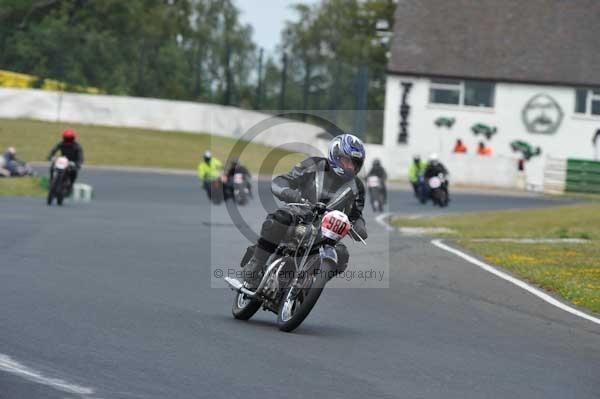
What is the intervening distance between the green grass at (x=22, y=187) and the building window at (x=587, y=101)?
90.6ft

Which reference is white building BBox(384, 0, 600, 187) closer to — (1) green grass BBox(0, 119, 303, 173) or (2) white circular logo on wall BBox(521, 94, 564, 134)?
(2) white circular logo on wall BBox(521, 94, 564, 134)

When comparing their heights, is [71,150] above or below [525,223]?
above

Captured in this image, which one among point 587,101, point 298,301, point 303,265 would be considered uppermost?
point 587,101

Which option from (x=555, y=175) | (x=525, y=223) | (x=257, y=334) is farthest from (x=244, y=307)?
(x=555, y=175)

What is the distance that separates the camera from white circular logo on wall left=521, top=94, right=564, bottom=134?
54.2 metres

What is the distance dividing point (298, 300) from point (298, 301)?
0.4 inches

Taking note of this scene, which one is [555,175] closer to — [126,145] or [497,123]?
[497,123]

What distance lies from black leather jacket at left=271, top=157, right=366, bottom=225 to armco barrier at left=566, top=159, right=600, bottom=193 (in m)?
41.1

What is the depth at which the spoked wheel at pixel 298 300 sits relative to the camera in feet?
29.8

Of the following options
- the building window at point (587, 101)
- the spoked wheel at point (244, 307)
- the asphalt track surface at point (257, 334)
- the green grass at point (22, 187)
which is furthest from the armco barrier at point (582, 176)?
the spoked wheel at point (244, 307)

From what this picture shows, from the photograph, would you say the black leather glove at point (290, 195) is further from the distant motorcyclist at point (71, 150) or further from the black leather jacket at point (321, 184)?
the distant motorcyclist at point (71, 150)

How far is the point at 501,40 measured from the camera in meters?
54.9

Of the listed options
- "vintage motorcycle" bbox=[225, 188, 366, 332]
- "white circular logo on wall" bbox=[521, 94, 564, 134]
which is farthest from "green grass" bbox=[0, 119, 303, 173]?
"vintage motorcycle" bbox=[225, 188, 366, 332]

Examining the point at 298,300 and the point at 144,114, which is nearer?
the point at 298,300
